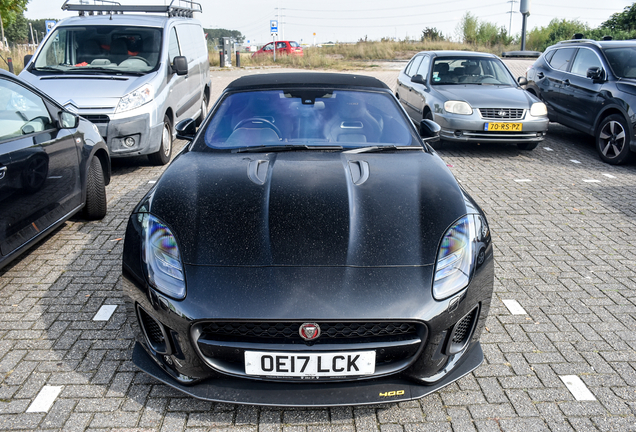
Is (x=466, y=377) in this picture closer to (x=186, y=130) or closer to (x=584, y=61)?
(x=186, y=130)

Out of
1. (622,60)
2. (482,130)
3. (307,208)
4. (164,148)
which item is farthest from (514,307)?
(622,60)

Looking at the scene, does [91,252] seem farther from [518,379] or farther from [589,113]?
[589,113]

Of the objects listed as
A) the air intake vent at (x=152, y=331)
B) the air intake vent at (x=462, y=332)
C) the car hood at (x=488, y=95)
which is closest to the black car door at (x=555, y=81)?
the car hood at (x=488, y=95)

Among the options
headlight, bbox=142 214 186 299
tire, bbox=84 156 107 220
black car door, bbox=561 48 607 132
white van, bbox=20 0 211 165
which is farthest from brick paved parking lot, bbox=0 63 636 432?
black car door, bbox=561 48 607 132

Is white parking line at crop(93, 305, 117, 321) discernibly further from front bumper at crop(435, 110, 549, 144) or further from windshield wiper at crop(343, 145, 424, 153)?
front bumper at crop(435, 110, 549, 144)

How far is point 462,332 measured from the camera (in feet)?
8.52

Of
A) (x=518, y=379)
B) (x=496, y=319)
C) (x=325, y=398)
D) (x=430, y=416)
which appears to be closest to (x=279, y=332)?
(x=325, y=398)

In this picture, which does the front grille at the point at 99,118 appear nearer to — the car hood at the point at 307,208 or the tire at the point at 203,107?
the car hood at the point at 307,208

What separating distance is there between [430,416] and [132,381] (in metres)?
1.60

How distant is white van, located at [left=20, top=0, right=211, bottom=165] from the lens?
21.9 ft

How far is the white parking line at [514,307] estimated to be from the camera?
3.66m

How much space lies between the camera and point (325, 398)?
7.71ft

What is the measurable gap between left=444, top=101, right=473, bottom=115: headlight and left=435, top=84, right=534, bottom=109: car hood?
8 centimetres

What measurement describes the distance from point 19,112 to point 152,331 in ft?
8.65
